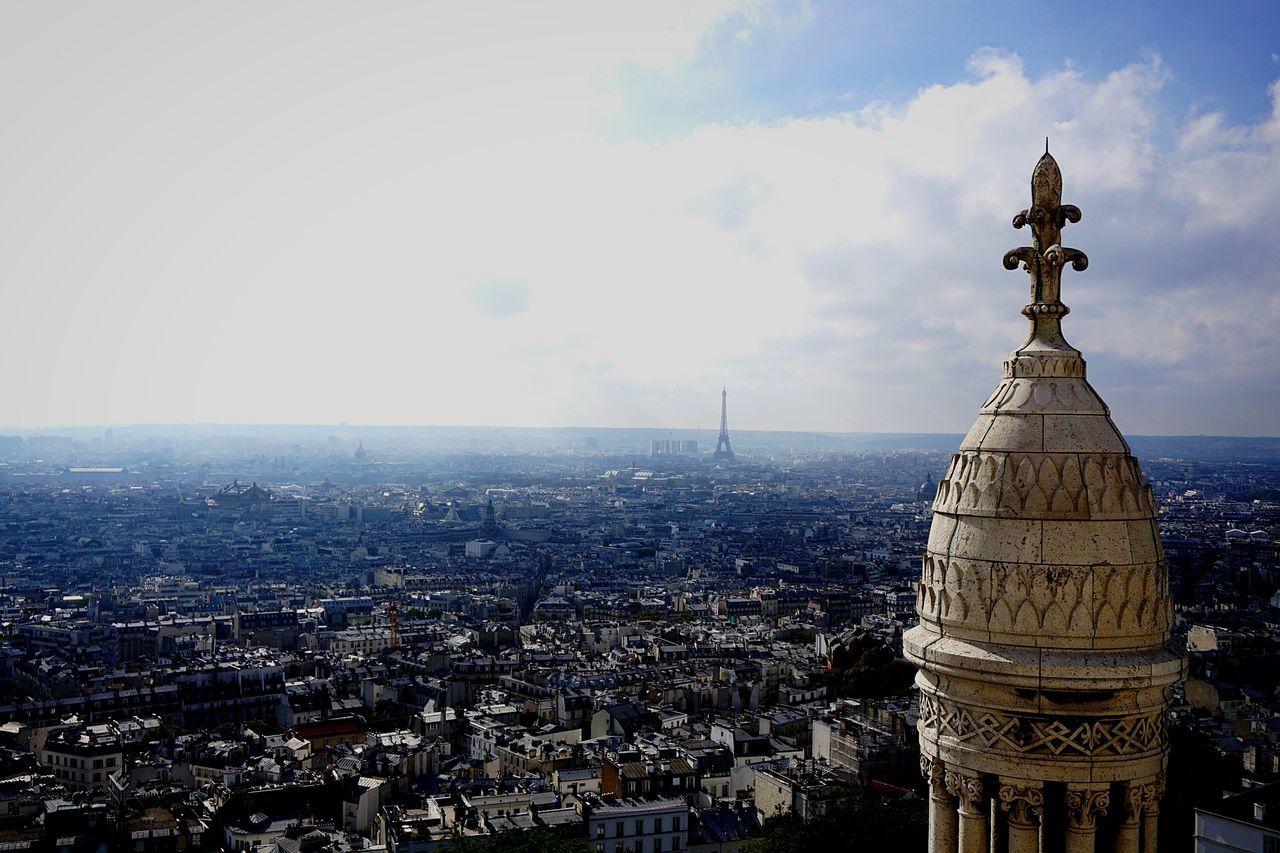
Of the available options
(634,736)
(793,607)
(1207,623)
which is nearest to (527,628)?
(793,607)

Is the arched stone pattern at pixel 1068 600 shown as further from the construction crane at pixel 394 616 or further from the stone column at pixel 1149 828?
the construction crane at pixel 394 616

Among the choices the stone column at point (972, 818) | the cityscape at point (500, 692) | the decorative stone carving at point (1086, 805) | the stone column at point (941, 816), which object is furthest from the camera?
the cityscape at point (500, 692)

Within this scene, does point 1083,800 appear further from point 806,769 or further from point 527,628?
point 527,628

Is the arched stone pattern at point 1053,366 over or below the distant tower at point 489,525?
over

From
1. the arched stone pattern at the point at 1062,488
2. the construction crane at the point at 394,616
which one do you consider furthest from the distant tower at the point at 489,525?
the arched stone pattern at the point at 1062,488

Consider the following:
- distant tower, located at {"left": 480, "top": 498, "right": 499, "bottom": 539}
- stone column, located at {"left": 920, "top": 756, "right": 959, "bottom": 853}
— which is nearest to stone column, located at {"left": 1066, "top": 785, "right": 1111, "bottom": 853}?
stone column, located at {"left": 920, "top": 756, "right": 959, "bottom": 853}
